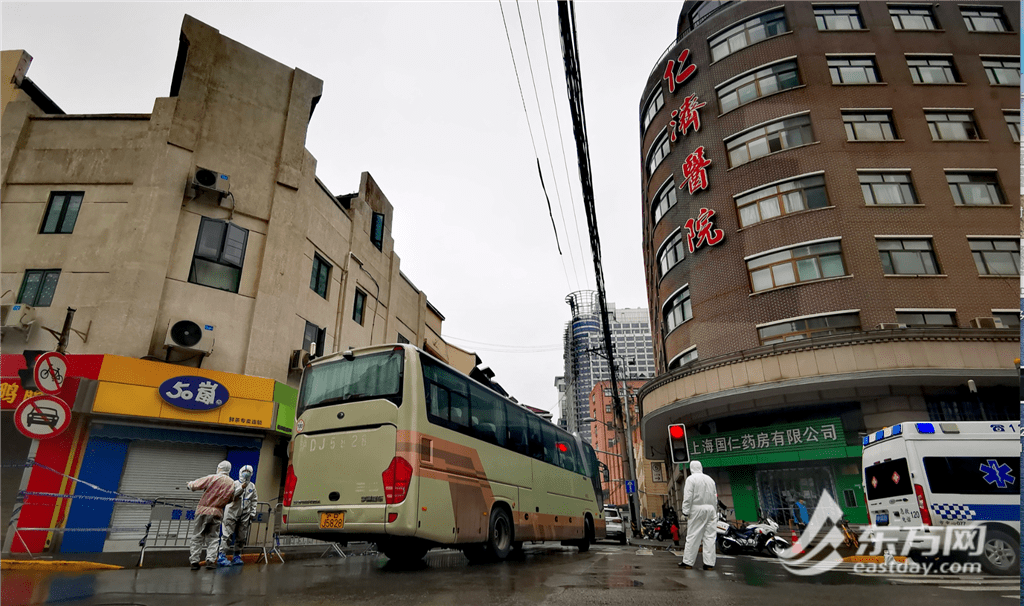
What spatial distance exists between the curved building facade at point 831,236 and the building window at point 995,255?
7 cm

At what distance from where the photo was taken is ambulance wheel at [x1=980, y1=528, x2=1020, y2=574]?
8.41m

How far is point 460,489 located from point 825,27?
82.6 ft

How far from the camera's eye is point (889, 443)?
10.5 meters

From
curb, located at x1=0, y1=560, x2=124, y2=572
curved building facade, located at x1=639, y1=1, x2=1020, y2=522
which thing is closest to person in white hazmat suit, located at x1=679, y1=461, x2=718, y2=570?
curb, located at x1=0, y1=560, x2=124, y2=572

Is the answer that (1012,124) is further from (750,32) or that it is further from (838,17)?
(750,32)

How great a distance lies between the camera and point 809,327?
59.9 feet

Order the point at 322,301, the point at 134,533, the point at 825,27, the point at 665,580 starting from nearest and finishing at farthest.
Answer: the point at 665,580 → the point at 134,533 → the point at 322,301 → the point at 825,27

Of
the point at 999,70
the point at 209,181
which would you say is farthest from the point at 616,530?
the point at 999,70

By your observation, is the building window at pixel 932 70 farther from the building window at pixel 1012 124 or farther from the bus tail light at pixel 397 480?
the bus tail light at pixel 397 480

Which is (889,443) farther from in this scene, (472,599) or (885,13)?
(885,13)

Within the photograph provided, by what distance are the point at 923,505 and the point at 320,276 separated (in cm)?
1765

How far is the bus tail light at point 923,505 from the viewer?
30.6 ft

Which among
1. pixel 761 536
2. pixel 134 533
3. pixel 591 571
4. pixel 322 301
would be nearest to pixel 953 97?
pixel 761 536

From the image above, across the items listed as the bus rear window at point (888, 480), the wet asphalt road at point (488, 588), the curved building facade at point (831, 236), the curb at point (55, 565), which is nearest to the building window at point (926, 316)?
the curved building facade at point (831, 236)
